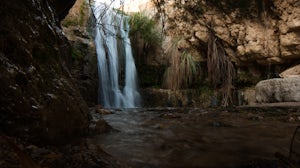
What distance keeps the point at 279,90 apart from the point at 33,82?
16.1 ft

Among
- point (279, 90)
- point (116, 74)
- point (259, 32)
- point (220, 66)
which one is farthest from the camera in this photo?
point (116, 74)

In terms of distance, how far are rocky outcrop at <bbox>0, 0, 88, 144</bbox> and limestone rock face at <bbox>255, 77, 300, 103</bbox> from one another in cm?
430

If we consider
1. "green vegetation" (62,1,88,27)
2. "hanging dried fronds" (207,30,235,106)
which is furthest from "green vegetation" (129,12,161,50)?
"hanging dried fronds" (207,30,235,106)

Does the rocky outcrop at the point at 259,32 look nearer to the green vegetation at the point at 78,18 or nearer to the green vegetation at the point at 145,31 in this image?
the green vegetation at the point at 145,31

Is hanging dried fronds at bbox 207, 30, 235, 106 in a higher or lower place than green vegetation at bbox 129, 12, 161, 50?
lower

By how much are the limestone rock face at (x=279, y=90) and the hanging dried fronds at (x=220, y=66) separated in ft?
6.95

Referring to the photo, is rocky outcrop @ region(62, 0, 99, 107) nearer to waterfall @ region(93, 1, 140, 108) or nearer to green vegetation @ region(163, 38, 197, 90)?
waterfall @ region(93, 1, 140, 108)

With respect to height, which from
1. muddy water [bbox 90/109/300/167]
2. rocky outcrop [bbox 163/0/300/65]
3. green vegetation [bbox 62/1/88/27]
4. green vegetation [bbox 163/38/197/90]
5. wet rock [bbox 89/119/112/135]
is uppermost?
green vegetation [bbox 62/1/88/27]

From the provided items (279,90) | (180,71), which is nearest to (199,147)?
(279,90)

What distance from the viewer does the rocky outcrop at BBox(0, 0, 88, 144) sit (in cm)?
141

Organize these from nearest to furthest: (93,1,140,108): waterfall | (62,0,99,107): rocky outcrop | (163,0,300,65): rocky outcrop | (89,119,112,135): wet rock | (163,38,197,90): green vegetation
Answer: (89,119,112,135): wet rock < (163,0,300,65): rocky outcrop < (62,0,99,107): rocky outcrop < (93,1,140,108): waterfall < (163,38,197,90): green vegetation

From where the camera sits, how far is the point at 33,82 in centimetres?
163

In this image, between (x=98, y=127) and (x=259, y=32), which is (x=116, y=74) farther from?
(x=98, y=127)

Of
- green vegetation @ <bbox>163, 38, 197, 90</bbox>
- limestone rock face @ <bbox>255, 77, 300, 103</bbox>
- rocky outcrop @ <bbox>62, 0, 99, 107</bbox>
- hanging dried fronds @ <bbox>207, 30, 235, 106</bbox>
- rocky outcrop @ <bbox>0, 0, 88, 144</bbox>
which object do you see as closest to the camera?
rocky outcrop @ <bbox>0, 0, 88, 144</bbox>
